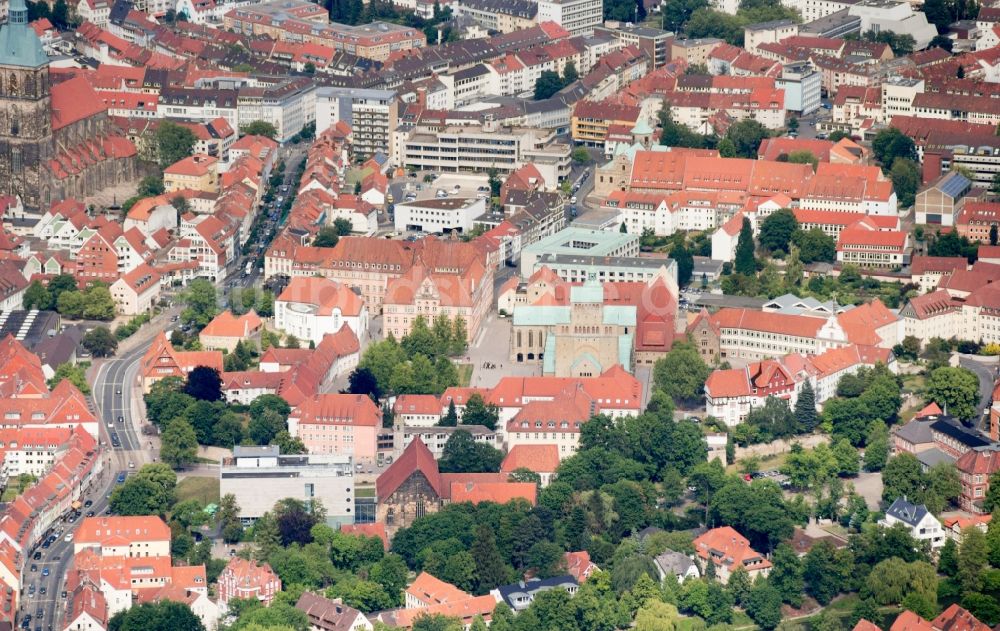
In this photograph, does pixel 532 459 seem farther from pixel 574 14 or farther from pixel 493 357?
pixel 574 14

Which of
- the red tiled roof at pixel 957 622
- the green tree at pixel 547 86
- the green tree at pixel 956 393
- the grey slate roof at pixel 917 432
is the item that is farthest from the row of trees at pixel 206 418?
the green tree at pixel 547 86

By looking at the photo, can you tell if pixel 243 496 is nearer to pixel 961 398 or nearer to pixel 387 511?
pixel 387 511

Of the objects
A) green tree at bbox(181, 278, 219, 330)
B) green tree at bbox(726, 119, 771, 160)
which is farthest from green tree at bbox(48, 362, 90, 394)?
green tree at bbox(726, 119, 771, 160)

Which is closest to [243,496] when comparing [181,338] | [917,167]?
[181,338]

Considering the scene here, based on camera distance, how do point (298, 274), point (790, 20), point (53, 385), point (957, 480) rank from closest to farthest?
1. point (957, 480)
2. point (53, 385)
3. point (298, 274)
4. point (790, 20)

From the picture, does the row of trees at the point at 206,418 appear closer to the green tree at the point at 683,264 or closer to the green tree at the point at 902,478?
the green tree at the point at 902,478

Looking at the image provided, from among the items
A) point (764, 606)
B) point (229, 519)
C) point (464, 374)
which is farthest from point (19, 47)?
point (764, 606)

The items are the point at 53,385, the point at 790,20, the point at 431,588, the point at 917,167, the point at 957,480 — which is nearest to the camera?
the point at 431,588
